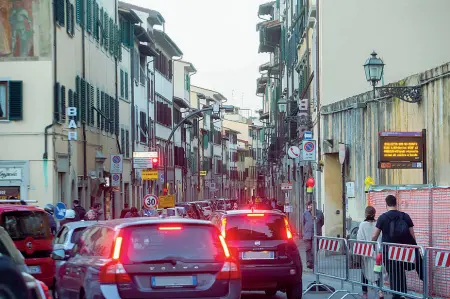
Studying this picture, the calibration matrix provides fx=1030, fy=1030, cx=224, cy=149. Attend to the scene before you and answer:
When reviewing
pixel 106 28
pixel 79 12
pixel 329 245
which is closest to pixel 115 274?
pixel 329 245

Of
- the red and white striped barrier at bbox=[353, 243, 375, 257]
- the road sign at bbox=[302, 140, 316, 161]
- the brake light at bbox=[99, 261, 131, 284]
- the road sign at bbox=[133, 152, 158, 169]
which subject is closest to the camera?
the brake light at bbox=[99, 261, 131, 284]

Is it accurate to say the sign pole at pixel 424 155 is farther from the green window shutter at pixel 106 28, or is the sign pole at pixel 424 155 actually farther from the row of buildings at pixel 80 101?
the green window shutter at pixel 106 28

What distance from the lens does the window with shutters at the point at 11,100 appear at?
33562 millimetres

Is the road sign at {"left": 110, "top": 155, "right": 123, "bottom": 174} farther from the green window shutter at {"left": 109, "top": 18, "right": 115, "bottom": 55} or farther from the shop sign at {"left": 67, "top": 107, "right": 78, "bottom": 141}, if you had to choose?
the green window shutter at {"left": 109, "top": 18, "right": 115, "bottom": 55}

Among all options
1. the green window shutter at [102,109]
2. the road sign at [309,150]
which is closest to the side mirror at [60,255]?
the road sign at [309,150]

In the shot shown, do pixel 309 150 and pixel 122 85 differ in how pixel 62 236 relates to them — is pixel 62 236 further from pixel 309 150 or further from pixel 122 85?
pixel 122 85

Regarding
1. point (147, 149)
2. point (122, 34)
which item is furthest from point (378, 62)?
Result: point (147, 149)

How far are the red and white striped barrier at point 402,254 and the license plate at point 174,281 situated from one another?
14.2 ft

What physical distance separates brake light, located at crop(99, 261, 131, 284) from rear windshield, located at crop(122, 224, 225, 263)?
0.51 feet

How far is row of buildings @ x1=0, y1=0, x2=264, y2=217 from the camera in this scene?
33812 mm

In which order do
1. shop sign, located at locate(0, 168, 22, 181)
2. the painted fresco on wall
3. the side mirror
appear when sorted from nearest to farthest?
1. the side mirror
2. the painted fresco on wall
3. shop sign, located at locate(0, 168, 22, 181)

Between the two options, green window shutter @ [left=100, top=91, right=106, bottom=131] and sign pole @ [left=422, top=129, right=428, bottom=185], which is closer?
sign pole @ [left=422, top=129, right=428, bottom=185]

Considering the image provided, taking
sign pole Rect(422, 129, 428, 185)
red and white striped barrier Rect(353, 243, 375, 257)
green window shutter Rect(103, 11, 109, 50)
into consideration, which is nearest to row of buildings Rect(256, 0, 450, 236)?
sign pole Rect(422, 129, 428, 185)

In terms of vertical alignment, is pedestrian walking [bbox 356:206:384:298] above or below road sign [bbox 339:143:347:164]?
below
